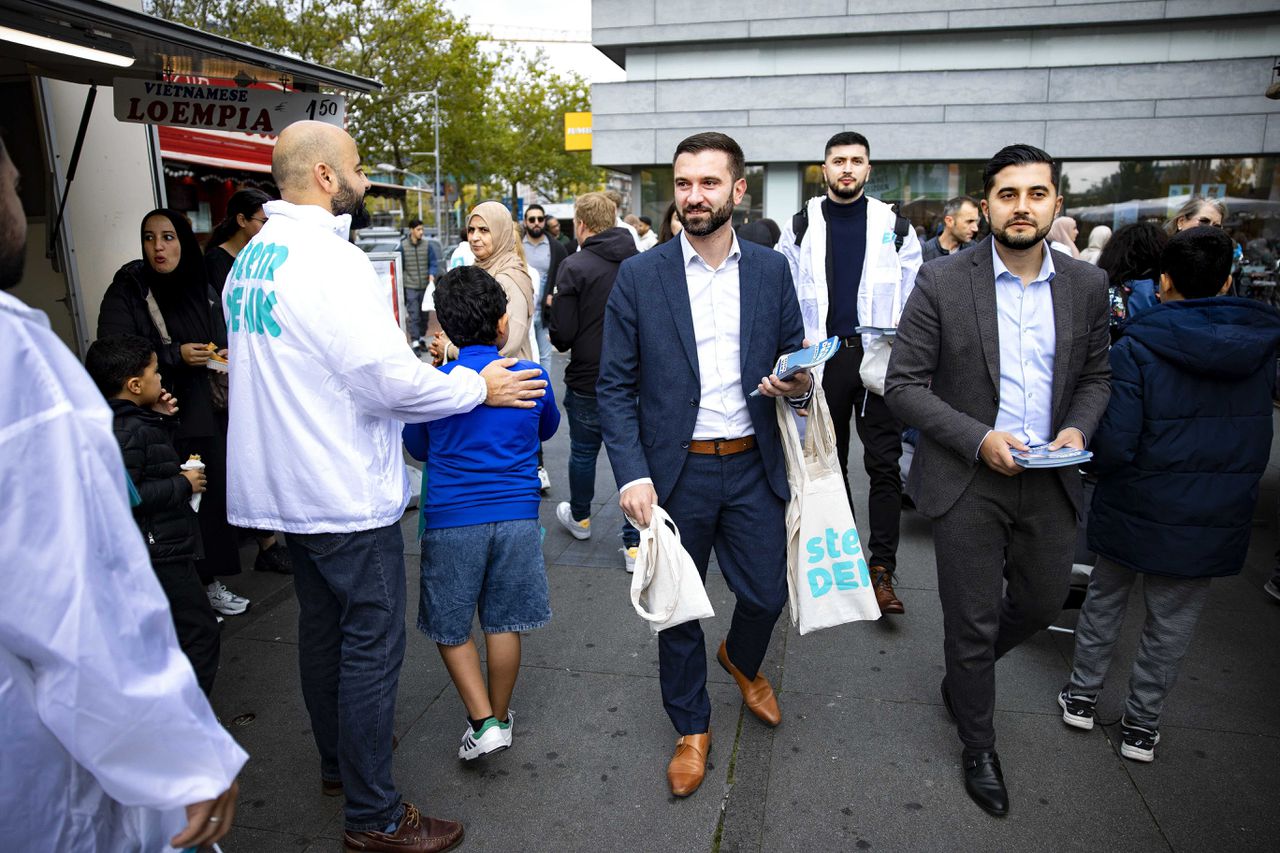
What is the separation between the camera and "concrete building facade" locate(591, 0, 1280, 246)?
16.6 meters

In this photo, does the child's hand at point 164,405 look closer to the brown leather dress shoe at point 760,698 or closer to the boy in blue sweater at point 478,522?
the boy in blue sweater at point 478,522

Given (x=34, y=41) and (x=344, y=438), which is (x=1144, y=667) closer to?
(x=344, y=438)

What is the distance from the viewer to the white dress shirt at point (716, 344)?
3.00 meters

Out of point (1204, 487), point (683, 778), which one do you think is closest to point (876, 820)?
point (683, 778)

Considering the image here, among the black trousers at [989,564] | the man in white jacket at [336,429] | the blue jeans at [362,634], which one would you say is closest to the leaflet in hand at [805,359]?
the black trousers at [989,564]

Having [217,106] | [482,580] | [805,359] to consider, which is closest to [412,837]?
[482,580]

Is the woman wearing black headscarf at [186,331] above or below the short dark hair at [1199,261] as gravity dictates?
below

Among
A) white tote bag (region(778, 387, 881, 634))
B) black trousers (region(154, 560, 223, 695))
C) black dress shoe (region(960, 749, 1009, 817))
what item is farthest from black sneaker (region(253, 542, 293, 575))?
black dress shoe (region(960, 749, 1009, 817))

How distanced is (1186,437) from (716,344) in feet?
5.40

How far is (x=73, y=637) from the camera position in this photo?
1.23m

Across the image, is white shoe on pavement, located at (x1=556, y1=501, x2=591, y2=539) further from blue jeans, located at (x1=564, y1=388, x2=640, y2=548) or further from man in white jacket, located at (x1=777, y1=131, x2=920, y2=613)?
man in white jacket, located at (x1=777, y1=131, x2=920, y2=613)

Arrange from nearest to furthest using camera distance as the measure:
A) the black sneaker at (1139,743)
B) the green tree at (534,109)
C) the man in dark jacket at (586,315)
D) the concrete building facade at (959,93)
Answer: the black sneaker at (1139,743) → the man in dark jacket at (586,315) → the concrete building facade at (959,93) → the green tree at (534,109)

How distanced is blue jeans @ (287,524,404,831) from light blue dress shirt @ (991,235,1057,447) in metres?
2.02

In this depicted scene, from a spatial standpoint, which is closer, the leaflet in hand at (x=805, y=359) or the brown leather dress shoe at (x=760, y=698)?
the leaflet in hand at (x=805, y=359)
